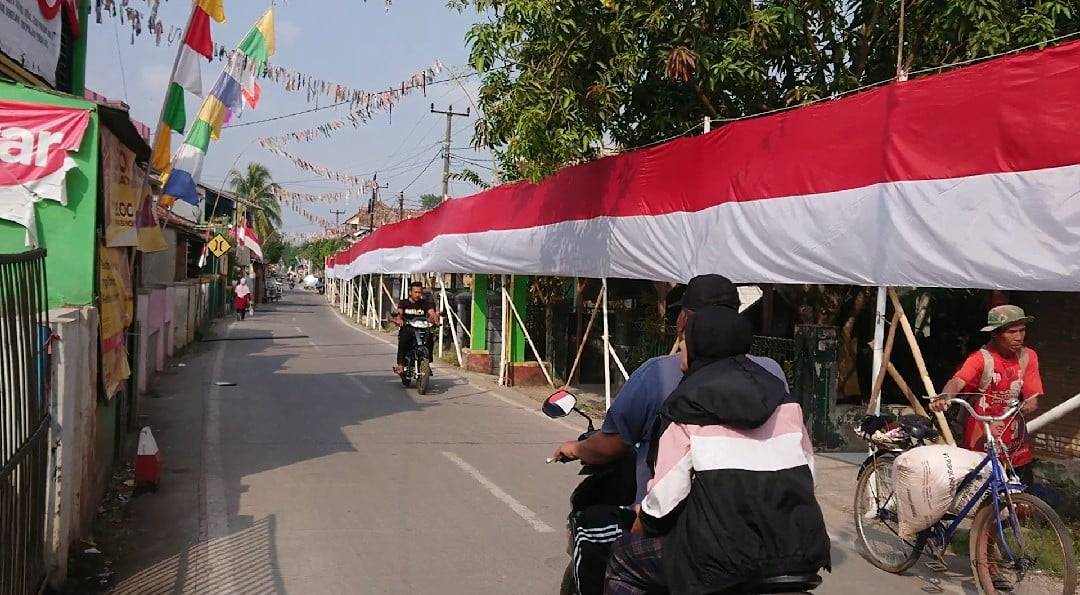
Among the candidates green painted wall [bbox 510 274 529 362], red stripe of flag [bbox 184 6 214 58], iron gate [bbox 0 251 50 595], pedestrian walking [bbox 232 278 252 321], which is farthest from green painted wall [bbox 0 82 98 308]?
pedestrian walking [bbox 232 278 252 321]

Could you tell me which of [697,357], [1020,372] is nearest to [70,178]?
[697,357]

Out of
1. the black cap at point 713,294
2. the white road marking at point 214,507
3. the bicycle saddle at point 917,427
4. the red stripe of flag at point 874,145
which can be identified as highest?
the red stripe of flag at point 874,145

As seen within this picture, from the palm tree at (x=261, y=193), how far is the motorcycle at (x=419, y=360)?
4844 cm

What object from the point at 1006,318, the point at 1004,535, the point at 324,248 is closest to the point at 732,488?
the point at 1004,535

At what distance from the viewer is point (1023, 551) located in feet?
15.8

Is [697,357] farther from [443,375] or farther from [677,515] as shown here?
[443,375]

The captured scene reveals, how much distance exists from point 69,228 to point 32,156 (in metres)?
0.52

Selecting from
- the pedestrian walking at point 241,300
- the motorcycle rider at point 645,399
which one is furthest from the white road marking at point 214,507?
the pedestrian walking at point 241,300

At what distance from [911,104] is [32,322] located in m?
5.70

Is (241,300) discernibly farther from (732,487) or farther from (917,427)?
(732,487)

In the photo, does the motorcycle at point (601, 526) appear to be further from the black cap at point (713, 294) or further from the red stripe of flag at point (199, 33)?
the red stripe of flag at point (199, 33)

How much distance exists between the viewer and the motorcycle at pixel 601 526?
2.78 meters

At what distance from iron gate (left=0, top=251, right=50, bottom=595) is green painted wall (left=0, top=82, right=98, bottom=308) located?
5.22 feet

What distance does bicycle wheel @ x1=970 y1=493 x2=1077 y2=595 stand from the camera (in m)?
4.64
